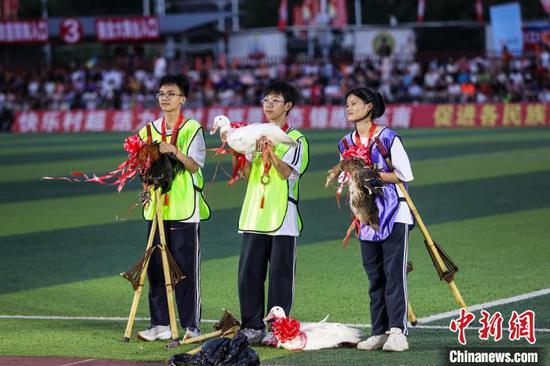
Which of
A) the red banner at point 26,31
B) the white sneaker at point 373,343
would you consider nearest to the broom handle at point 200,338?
the white sneaker at point 373,343

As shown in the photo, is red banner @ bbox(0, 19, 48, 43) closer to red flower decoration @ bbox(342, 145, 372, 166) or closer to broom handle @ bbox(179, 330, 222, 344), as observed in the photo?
broom handle @ bbox(179, 330, 222, 344)

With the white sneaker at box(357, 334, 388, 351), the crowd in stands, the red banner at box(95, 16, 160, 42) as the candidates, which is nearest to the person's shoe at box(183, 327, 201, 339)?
the white sneaker at box(357, 334, 388, 351)

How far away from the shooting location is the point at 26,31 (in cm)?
5697

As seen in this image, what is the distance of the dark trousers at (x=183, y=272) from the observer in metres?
9.42

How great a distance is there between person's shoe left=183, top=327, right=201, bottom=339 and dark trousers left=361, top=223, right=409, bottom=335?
140 centimetres

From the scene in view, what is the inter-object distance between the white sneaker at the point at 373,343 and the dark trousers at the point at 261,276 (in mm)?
729

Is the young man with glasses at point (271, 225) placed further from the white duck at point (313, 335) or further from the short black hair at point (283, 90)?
the white duck at point (313, 335)

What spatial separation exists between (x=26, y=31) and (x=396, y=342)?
166ft

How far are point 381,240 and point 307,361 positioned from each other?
3.33 ft

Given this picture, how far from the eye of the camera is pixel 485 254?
13836mm

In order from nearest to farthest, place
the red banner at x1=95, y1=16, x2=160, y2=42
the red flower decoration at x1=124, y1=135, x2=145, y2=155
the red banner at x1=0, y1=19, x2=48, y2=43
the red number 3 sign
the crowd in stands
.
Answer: the red flower decoration at x1=124, y1=135, x2=145, y2=155, the crowd in stands, the red banner at x1=95, y1=16, x2=160, y2=42, the red banner at x1=0, y1=19, x2=48, y2=43, the red number 3 sign

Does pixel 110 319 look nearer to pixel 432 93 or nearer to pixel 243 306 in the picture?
pixel 243 306

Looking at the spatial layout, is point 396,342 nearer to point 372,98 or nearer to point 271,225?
point 271,225

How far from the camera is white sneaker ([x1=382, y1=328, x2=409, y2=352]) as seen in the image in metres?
8.55
